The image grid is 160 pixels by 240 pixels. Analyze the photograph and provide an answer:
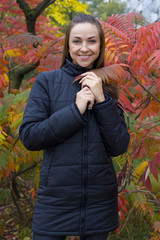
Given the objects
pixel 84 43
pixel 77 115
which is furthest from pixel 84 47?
pixel 77 115

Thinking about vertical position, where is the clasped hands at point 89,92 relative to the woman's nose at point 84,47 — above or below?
below

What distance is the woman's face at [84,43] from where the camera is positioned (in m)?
1.65

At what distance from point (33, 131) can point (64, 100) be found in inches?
11.0

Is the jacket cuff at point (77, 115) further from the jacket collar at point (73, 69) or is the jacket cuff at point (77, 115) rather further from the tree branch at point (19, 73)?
the tree branch at point (19, 73)

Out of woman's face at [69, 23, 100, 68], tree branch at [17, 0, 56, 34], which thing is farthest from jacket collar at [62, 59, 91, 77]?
tree branch at [17, 0, 56, 34]

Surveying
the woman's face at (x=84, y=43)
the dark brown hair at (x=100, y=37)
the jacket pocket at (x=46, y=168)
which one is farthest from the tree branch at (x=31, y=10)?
the jacket pocket at (x=46, y=168)

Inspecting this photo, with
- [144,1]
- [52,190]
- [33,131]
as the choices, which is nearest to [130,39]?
[33,131]

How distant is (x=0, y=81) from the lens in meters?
2.43

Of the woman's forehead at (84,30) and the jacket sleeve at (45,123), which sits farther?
the woman's forehead at (84,30)

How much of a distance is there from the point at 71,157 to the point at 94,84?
0.44 meters

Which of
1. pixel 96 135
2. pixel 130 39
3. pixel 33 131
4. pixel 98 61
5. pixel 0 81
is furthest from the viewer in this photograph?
pixel 0 81

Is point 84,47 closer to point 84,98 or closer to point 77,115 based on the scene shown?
point 84,98

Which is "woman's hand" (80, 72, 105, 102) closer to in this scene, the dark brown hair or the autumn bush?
the autumn bush

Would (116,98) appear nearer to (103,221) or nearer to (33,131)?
(33,131)
